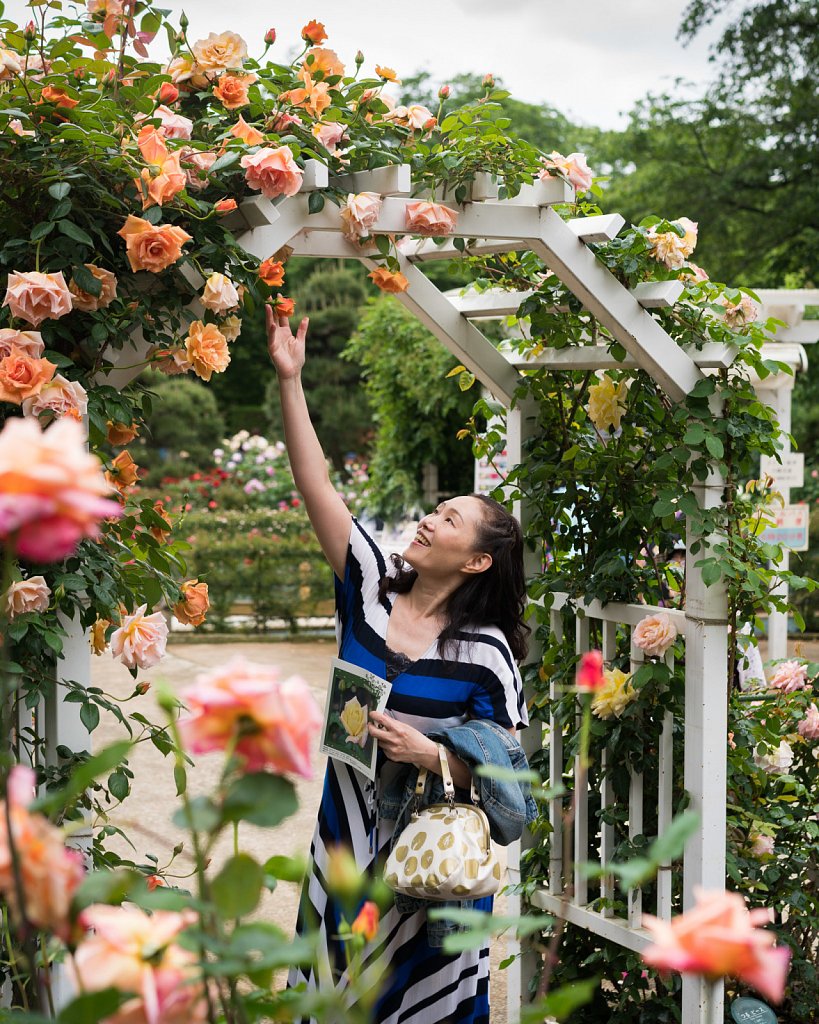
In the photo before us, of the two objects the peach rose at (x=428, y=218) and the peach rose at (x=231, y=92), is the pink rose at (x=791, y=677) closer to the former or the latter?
the peach rose at (x=428, y=218)

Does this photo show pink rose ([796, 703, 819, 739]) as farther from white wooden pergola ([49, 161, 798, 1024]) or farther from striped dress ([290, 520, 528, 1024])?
striped dress ([290, 520, 528, 1024])

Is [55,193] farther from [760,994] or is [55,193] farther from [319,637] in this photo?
[319,637]

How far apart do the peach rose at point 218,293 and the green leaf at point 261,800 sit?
4.59 ft

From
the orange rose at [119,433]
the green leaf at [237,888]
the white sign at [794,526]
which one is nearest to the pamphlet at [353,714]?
the orange rose at [119,433]

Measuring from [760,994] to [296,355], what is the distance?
6.94 ft

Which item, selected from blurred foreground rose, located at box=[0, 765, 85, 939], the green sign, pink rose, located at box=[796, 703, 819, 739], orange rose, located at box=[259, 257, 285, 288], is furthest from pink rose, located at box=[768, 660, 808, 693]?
blurred foreground rose, located at box=[0, 765, 85, 939]

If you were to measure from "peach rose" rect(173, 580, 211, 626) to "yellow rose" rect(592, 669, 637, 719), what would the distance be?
101cm

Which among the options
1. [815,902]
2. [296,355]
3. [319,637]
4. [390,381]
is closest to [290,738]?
[296,355]

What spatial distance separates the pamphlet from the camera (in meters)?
2.07

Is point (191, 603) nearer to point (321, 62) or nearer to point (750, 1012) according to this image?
point (321, 62)

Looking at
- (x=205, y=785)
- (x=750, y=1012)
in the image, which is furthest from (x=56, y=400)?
(x=205, y=785)

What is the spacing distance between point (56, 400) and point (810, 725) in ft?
6.90

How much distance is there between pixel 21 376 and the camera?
1.75 metres

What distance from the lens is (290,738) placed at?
0.60 meters
